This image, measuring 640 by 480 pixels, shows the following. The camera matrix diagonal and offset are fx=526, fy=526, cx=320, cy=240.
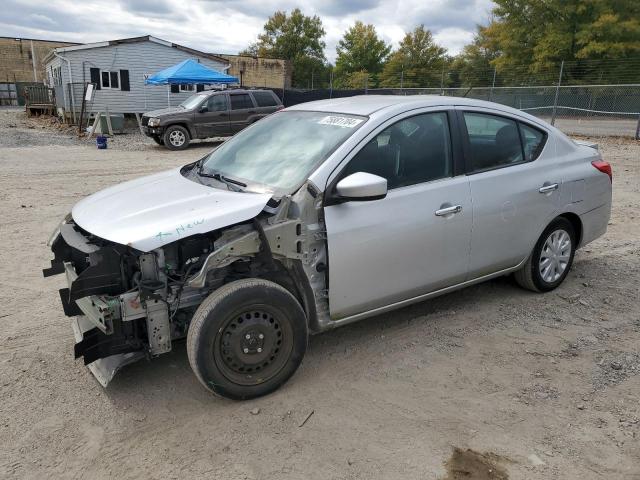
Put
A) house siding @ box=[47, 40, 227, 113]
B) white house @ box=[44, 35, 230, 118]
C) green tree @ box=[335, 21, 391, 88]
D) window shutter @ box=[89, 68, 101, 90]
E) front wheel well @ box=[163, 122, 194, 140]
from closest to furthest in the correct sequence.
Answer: front wheel well @ box=[163, 122, 194, 140] < white house @ box=[44, 35, 230, 118] < house siding @ box=[47, 40, 227, 113] < window shutter @ box=[89, 68, 101, 90] < green tree @ box=[335, 21, 391, 88]

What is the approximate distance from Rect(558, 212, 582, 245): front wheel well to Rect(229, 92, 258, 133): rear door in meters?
13.7

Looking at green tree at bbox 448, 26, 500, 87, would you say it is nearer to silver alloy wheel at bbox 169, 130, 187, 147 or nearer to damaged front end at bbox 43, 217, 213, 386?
silver alloy wheel at bbox 169, 130, 187, 147

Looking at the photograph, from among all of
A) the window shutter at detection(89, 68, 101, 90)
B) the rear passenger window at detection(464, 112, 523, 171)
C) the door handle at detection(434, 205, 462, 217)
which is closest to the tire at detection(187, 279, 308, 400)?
the door handle at detection(434, 205, 462, 217)

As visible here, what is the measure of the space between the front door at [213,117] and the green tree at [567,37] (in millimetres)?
23953

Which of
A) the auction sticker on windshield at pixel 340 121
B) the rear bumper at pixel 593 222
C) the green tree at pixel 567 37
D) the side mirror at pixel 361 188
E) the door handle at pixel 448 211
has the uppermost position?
the green tree at pixel 567 37

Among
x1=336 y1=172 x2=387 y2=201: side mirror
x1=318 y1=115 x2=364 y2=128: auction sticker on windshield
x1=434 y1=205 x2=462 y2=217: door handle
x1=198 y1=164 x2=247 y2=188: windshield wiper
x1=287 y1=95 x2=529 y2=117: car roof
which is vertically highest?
x1=287 y1=95 x2=529 y2=117: car roof

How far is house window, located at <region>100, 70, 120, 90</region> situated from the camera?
25.4 m

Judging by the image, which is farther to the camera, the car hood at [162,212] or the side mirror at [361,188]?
the side mirror at [361,188]

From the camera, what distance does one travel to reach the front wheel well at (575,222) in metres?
4.70

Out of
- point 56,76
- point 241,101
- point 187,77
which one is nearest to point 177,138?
point 241,101

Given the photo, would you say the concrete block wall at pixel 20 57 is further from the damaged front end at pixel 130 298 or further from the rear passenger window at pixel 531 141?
the damaged front end at pixel 130 298

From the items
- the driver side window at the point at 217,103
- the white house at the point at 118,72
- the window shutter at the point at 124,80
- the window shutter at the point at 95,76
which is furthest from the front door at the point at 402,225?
the window shutter at the point at 124,80

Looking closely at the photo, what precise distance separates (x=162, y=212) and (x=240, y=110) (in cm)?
1490

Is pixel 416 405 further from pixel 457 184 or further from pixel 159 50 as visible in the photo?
pixel 159 50
